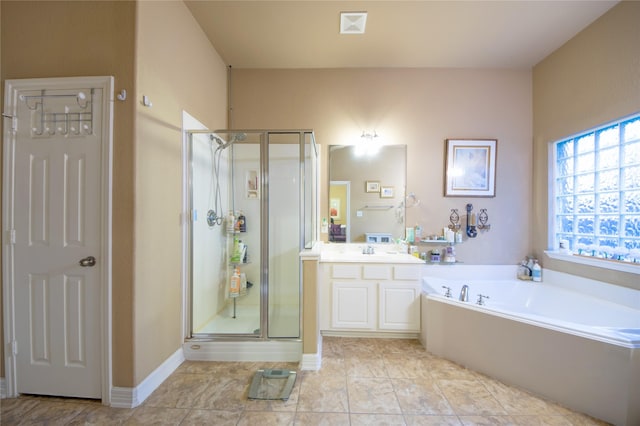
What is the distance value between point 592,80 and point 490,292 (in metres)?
2.26

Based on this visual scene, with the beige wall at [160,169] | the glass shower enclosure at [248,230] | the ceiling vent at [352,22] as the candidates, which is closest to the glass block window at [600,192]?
the ceiling vent at [352,22]

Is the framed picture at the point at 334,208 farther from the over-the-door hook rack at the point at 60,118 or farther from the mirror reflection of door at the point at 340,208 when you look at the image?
the over-the-door hook rack at the point at 60,118

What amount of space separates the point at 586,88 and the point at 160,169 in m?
3.86

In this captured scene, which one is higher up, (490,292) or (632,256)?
(632,256)

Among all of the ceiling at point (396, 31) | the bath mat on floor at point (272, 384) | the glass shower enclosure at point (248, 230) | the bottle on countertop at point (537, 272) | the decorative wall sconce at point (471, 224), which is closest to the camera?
the bath mat on floor at point (272, 384)

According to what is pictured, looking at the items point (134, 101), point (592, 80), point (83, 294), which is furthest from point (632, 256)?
point (83, 294)

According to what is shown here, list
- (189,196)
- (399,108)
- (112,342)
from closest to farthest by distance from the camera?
(112,342), (189,196), (399,108)

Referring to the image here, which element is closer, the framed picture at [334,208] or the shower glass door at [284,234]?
the shower glass door at [284,234]

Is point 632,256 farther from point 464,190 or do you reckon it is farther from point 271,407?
point 271,407

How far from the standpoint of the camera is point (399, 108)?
124 inches

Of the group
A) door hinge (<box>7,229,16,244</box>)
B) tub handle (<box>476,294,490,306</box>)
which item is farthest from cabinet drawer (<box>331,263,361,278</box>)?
door hinge (<box>7,229,16,244</box>)

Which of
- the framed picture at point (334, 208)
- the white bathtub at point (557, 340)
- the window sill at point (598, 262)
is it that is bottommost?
the white bathtub at point (557, 340)

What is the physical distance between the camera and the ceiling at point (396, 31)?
222 centimetres

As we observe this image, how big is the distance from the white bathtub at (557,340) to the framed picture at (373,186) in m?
1.17
